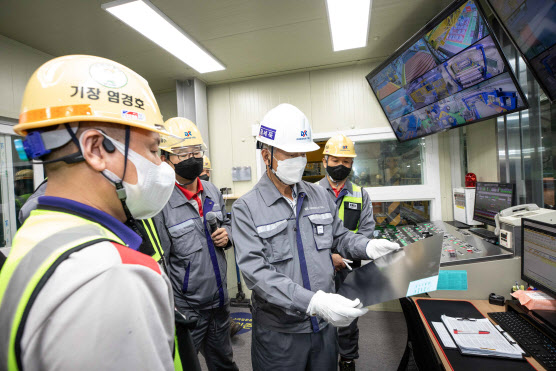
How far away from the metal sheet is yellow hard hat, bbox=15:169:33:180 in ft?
10.8

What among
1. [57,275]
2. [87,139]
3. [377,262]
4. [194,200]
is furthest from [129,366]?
[194,200]

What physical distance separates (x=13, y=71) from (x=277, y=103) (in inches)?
109

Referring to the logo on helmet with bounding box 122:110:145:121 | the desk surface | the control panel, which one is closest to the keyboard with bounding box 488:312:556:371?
the desk surface

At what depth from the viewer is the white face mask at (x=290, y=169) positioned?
4.67 ft

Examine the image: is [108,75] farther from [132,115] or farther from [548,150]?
[548,150]

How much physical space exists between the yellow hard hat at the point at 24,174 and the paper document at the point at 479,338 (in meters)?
3.78

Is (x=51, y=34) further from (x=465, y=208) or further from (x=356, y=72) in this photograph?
(x=465, y=208)

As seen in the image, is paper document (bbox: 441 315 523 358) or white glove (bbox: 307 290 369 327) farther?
paper document (bbox: 441 315 523 358)

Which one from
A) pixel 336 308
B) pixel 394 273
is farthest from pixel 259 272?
pixel 394 273

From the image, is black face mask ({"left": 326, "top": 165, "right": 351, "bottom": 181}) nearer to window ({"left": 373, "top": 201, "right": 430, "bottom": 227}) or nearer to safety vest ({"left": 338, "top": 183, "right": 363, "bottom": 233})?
safety vest ({"left": 338, "top": 183, "right": 363, "bottom": 233})

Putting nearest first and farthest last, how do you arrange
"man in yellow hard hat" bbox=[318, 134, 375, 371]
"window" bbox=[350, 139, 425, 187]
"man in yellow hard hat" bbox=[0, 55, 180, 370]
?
"man in yellow hard hat" bbox=[0, 55, 180, 370] < "man in yellow hard hat" bbox=[318, 134, 375, 371] < "window" bbox=[350, 139, 425, 187]

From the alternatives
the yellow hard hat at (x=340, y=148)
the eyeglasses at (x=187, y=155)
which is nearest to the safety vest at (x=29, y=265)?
the eyeglasses at (x=187, y=155)

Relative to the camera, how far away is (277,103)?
378cm

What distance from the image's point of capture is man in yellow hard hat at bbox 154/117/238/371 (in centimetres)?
173
